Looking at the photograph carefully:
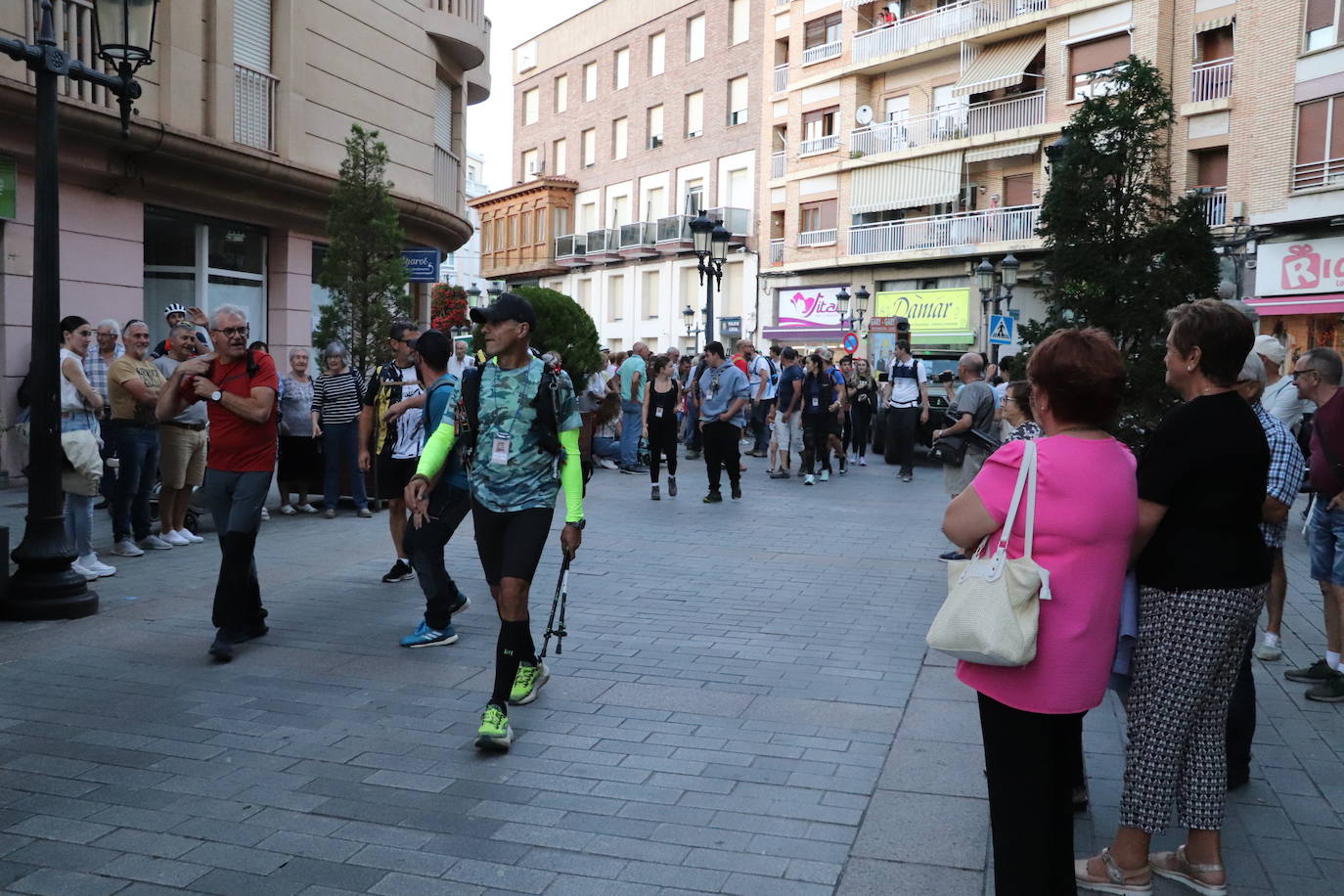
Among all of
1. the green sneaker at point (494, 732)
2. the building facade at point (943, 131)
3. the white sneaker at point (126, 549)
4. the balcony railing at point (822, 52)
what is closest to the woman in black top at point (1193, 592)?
the green sneaker at point (494, 732)

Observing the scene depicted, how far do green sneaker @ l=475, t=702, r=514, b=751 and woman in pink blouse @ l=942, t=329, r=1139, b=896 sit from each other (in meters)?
2.25

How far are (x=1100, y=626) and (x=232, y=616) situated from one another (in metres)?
4.80

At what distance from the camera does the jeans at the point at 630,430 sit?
18.8 meters

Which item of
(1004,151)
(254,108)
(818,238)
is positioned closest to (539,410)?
(254,108)

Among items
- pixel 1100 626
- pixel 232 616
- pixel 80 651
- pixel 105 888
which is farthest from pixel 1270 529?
pixel 80 651

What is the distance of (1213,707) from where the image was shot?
12.1ft

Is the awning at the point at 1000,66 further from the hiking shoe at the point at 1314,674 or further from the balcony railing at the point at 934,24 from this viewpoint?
the hiking shoe at the point at 1314,674

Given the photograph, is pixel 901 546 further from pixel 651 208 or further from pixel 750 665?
pixel 651 208

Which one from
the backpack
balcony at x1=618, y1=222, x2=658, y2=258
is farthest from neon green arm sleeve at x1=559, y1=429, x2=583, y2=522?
balcony at x1=618, y1=222, x2=658, y2=258

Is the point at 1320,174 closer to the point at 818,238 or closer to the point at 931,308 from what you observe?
the point at 931,308

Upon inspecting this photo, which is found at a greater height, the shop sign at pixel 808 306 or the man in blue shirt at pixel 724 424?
the shop sign at pixel 808 306

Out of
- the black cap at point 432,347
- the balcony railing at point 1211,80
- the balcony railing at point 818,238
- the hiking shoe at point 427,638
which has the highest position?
the balcony railing at point 1211,80

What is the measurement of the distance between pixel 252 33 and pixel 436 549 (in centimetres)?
1205

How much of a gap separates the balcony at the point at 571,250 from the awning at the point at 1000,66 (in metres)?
21.1
